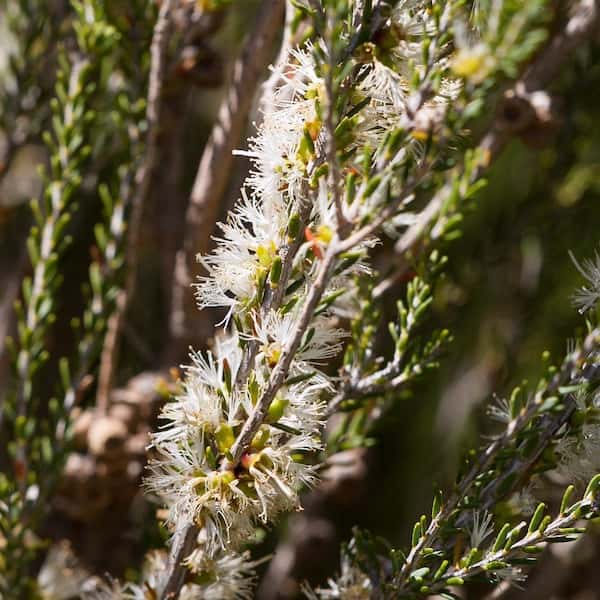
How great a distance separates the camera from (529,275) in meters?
1.25

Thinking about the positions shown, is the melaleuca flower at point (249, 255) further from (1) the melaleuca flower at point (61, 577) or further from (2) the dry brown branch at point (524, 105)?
(1) the melaleuca flower at point (61, 577)

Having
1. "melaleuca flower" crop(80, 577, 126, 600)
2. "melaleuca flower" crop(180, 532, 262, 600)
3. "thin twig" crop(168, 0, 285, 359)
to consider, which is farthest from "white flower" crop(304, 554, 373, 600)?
"thin twig" crop(168, 0, 285, 359)

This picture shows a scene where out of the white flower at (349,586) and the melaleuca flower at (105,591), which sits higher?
the white flower at (349,586)

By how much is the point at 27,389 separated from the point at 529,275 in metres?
0.82

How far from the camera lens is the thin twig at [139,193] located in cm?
77

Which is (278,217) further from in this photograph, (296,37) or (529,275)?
(529,275)

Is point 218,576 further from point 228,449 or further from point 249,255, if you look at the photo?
point 249,255

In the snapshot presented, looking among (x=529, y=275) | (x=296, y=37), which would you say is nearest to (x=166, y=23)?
(x=296, y=37)

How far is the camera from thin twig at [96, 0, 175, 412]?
773mm

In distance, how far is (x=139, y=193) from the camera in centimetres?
84

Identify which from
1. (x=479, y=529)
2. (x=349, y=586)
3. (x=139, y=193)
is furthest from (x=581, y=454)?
(x=139, y=193)

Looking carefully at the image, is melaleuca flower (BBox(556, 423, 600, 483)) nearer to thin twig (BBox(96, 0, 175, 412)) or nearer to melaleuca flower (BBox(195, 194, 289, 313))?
melaleuca flower (BBox(195, 194, 289, 313))

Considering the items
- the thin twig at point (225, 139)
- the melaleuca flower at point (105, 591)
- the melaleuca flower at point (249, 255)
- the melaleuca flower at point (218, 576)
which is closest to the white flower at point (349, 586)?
the melaleuca flower at point (218, 576)

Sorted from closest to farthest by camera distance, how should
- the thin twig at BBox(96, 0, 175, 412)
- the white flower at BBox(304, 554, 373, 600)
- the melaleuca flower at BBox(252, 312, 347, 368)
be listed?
the melaleuca flower at BBox(252, 312, 347, 368) < the white flower at BBox(304, 554, 373, 600) < the thin twig at BBox(96, 0, 175, 412)
